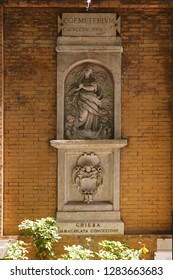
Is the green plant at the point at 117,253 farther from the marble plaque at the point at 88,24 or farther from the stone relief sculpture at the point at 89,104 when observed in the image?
the marble plaque at the point at 88,24

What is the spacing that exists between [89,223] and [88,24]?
3343 millimetres

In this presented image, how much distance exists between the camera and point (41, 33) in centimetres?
609

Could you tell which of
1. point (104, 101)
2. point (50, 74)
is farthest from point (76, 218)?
point (50, 74)

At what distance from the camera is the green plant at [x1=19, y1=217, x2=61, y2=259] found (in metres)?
5.55

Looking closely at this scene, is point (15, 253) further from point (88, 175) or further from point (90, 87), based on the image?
point (90, 87)

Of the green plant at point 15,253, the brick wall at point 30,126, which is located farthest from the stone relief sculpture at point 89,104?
the green plant at point 15,253

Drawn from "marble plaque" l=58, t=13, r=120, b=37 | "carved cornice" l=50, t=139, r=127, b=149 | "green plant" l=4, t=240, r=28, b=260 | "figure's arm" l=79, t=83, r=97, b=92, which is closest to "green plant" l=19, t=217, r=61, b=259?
"green plant" l=4, t=240, r=28, b=260

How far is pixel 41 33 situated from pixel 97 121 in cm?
175

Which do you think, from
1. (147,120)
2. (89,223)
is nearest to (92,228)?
(89,223)

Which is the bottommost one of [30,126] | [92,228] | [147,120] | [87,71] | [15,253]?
[15,253]

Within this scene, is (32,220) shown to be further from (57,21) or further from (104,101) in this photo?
(57,21)

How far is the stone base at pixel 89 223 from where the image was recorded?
6.11 meters

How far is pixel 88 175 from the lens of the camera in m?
6.15

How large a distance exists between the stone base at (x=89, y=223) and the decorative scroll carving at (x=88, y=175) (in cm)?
30
